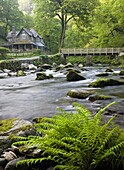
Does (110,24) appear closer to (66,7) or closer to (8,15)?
(66,7)

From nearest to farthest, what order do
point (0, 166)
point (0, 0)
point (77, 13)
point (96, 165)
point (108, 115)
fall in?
point (96, 165)
point (0, 166)
point (108, 115)
point (77, 13)
point (0, 0)

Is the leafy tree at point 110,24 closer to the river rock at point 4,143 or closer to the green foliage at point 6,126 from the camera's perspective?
the green foliage at point 6,126

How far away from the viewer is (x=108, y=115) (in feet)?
21.4

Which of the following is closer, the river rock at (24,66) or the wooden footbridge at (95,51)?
the river rock at (24,66)

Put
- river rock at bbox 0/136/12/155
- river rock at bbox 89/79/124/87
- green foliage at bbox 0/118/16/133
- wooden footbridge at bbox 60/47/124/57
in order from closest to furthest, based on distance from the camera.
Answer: river rock at bbox 0/136/12/155 → green foliage at bbox 0/118/16/133 → river rock at bbox 89/79/124/87 → wooden footbridge at bbox 60/47/124/57

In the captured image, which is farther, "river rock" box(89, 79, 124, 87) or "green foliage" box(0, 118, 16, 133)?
"river rock" box(89, 79, 124, 87)

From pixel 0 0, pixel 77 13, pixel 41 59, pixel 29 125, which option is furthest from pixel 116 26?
pixel 29 125

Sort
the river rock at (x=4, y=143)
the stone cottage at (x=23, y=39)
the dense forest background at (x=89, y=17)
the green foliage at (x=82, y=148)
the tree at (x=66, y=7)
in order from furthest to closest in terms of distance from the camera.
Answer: the stone cottage at (x=23, y=39)
the tree at (x=66, y=7)
the dense forest background at (x=89, y=17)
the river rock at (x=4, y=143)
the green foliage at (x=82, y=148)

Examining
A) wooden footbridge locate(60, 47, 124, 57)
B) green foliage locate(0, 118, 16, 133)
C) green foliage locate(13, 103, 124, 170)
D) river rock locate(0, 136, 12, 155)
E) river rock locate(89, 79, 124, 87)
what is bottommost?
river rock locate(89, 79, 124, 87)

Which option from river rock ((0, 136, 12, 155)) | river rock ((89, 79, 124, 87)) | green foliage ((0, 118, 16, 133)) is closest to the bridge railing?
river rock ((89, 79, 124, 87))

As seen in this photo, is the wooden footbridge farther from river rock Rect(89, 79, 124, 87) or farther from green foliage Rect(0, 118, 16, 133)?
green foliage Rect(0, 118, 16, 133)

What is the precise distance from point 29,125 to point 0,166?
1.52 meters

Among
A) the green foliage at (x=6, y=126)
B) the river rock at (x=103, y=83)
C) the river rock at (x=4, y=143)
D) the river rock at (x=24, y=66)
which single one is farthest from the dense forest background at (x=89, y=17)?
the river rock at (x=4, y=143)

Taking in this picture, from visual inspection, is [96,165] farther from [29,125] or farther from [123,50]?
[123,50]
